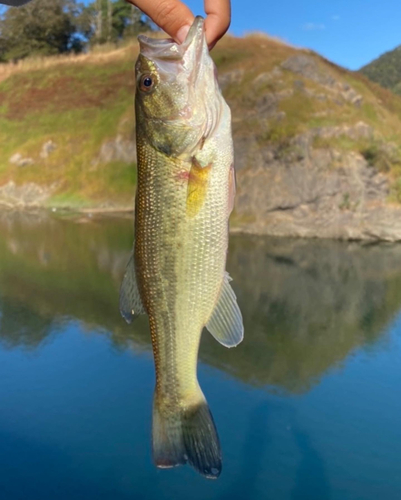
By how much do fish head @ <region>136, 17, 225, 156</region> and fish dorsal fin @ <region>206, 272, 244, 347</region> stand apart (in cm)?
40

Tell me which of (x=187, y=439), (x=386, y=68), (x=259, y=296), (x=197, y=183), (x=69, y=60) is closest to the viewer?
(x=197, y=183)

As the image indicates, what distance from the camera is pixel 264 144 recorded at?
15539mm

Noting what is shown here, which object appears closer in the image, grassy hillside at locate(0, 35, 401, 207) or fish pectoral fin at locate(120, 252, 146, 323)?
fish pectoral fin at locate(120, 252, 146, 323)

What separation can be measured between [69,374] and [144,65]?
23.3ft

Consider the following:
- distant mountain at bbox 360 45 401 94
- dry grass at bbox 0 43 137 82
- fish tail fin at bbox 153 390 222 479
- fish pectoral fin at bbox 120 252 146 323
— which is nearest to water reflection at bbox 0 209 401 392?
fish tail fin at bbox 153 390 222 479

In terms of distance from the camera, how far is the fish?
61.6 inches

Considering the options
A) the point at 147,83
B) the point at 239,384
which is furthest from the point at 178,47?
the point at 239,384

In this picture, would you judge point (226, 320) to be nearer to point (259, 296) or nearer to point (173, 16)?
point (173, 16)

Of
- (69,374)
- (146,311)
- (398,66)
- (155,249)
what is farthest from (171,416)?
(398,66)

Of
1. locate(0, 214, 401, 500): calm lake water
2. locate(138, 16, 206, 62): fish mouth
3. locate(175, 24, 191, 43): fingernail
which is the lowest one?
locate(0, 214, 401, 500): calm lake water

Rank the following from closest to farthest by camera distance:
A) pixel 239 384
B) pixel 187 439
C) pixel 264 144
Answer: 1. pixel 187 439
2. pixel 239 384
3. pixel 264 144

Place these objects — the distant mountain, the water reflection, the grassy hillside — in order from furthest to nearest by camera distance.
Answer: the distant mountain
the grassy hillside
the water reflection

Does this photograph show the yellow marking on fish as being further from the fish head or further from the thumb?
the thumb

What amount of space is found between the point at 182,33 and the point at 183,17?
0.05 metres
